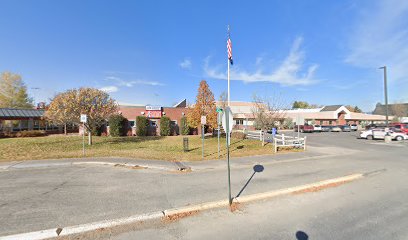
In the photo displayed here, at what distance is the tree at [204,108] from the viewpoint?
22.3m

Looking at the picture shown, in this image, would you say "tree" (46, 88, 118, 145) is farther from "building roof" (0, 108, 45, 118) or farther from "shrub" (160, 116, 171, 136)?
"building roof" (0, 108, 45, 118)

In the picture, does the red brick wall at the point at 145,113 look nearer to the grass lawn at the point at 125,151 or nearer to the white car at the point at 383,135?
the grass lawn at the point at 125,151

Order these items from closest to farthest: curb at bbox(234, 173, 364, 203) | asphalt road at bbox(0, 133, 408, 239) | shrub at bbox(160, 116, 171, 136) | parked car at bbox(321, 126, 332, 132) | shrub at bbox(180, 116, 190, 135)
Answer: asphalt road at bbox(0, 133, 408, 239) < curb at bbox(234, 173, 364, 203) < shrub at bbox(160, 116, 171, 136) < shrub at bbox(180, 116, 190, 135) < parked car at bbox(321, 126, 332, 132)

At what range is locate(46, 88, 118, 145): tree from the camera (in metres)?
16.5

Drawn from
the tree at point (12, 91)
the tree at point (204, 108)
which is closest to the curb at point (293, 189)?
the tree at point (204, 108)

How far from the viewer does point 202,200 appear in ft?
18.1

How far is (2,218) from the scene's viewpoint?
446 cm

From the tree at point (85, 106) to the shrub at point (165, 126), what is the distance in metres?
11.1

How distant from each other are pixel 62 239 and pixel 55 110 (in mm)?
16421

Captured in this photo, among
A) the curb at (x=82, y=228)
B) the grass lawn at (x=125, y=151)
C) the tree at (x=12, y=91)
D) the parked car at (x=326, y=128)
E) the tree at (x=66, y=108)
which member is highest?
the tree at (x=12, y=91)

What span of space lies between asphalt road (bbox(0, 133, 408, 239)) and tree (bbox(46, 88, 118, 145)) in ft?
28.0

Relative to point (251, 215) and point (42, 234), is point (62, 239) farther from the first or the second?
point (251, 215)

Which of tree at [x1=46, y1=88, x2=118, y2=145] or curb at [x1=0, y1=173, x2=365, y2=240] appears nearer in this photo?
curb at [x1=0, y1=173, x2=365, y2=240]

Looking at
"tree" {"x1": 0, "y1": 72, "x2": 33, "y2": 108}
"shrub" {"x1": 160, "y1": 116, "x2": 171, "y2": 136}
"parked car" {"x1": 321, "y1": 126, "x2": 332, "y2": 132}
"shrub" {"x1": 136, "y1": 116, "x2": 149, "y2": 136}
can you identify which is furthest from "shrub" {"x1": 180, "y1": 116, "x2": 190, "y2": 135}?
"tree" {"x1": 0, "y1": 72, "x2": 33, "y2": 108}
